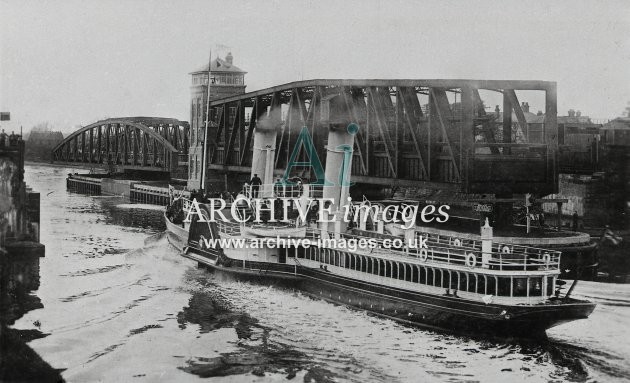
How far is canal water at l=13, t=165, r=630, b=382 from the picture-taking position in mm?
24234

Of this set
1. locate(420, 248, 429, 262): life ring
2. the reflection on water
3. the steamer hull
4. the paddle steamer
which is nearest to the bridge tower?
the reflection on water

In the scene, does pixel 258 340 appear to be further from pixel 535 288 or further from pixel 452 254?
pixel 535 288

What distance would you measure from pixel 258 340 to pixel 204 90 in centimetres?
6459

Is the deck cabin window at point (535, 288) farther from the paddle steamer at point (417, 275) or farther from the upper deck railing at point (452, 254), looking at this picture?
the upper deck railing at point (452, 254)

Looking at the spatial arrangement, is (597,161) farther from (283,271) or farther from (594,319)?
(283,271)

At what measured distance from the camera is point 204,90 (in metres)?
88.4

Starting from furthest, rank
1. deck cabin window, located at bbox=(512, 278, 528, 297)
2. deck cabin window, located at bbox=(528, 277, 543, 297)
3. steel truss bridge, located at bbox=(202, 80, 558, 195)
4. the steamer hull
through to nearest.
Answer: steel truss bridge, located at bbox=(202, 80, 558, 195), deck cabin window, located at bbox=(528, 277, 543, 297), deck cabin window, located at bbox=(512, 278, 528, 297), the steamer hull

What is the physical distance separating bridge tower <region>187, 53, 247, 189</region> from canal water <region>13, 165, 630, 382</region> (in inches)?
1961

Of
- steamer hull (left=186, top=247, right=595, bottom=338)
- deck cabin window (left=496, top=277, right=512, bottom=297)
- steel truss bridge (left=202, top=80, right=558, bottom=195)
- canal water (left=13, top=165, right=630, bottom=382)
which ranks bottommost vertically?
canal water (left=13, top=165, right=630, bottom=382)

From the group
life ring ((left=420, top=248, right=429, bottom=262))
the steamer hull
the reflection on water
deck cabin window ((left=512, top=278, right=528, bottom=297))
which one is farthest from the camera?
life ring ((left=420, top=248, right=429, bottom=262))

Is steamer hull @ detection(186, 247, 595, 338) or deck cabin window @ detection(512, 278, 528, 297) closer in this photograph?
steamer hull @ detection(186, 247, 595, 338)

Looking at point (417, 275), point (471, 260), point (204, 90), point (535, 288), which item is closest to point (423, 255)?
point (417, 275)

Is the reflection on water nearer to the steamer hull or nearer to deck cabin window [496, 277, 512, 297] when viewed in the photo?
the steamer hull

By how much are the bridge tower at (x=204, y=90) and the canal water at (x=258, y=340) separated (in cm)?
4981
